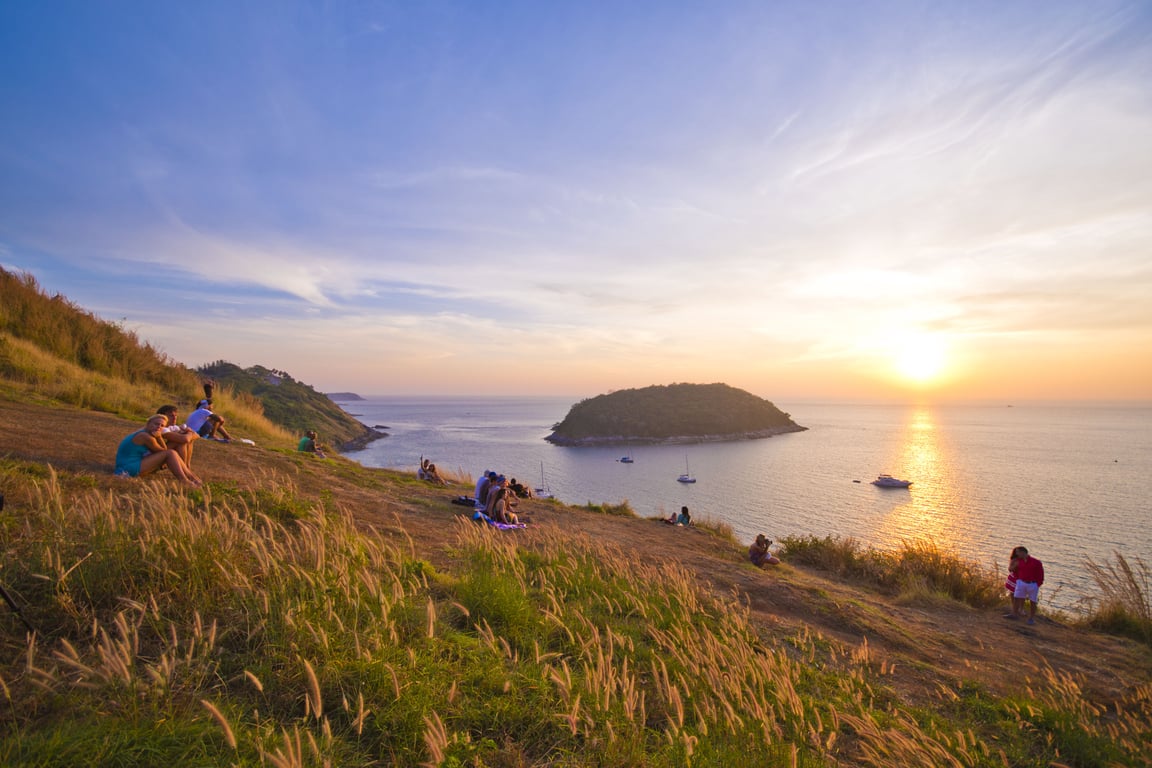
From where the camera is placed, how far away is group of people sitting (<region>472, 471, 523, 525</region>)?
41.4 ft

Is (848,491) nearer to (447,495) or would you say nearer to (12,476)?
(447,495)

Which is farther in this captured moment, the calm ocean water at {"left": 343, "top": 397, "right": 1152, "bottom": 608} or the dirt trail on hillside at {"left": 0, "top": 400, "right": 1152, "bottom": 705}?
the calm ocean water at {"left": 343, "top": 397, "right": 1152, "bottom": 608}

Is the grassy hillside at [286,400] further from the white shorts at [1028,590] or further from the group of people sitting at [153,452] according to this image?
the white shorts at [1028,590]

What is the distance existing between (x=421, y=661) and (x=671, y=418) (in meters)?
125

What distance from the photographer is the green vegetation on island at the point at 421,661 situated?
2.87 m

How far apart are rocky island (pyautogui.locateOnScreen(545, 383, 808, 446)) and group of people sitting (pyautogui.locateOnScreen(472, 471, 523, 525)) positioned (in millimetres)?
100014

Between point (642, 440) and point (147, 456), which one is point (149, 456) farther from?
point (642, 440)

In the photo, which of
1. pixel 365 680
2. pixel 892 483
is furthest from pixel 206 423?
pixel 892 483

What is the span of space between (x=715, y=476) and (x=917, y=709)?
64.5m

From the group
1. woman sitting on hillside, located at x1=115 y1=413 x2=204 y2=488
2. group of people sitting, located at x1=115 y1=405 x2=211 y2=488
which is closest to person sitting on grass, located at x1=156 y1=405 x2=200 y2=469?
group of people sitting, located at x1=115 y1=405 x2=211 y2=488

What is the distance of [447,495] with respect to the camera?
1573cm

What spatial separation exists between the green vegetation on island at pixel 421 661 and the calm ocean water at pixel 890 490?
13.8 meters

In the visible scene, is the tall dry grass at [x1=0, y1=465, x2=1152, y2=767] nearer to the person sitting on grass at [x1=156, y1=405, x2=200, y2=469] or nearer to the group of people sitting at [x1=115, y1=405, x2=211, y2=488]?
the group of people sitting at [x1=115, y1=405, x2=211, y2=488]

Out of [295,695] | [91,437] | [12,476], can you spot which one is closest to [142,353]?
[91,437]
